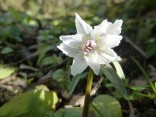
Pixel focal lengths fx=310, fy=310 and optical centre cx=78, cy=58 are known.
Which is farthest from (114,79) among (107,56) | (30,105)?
(30,105)

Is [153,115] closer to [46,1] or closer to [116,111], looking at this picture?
[116,111]

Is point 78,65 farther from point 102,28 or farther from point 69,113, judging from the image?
point 69,113

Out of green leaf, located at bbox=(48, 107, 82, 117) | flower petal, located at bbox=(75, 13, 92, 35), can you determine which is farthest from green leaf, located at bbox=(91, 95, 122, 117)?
flower petal, located at bbox=(75, 13, 92, 35)

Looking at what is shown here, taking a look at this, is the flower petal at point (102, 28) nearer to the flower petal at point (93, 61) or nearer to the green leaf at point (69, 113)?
the flower petal at point (93, 61)

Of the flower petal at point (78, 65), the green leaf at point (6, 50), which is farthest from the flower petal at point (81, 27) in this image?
the green leaf at point (6, 50)

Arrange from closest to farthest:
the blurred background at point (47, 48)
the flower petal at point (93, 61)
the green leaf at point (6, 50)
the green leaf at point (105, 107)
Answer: the flower petal at point (93, 61) < the green leaf at point (105, 107) < the blurred background at point (47, 48) < the green leaf at point (6, 50)

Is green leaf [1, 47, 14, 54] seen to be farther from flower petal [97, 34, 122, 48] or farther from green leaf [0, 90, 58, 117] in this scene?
flower petal [97, 34, 122, 48]

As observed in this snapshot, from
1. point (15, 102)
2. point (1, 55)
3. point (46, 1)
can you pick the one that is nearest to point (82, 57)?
point (15, 102)
